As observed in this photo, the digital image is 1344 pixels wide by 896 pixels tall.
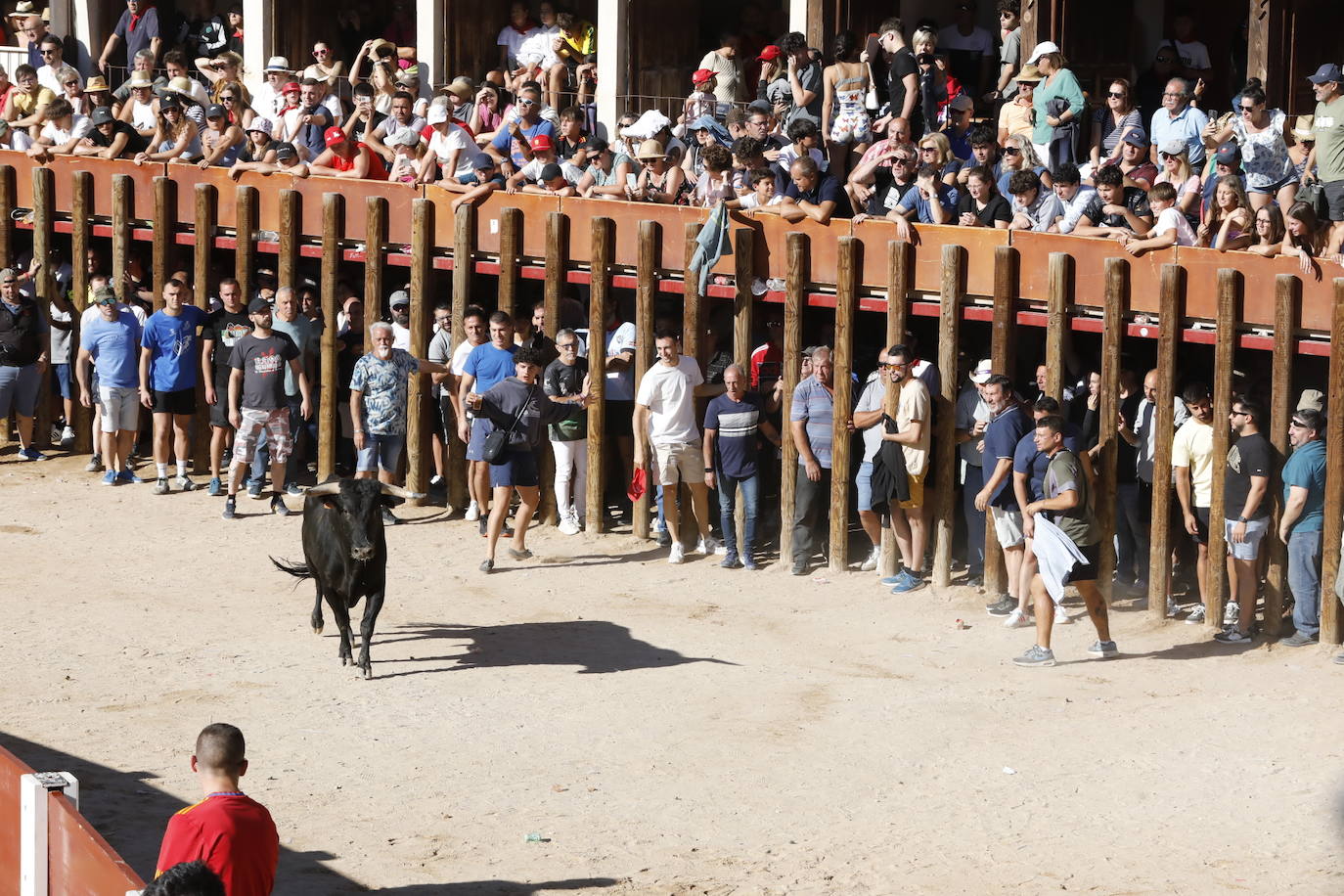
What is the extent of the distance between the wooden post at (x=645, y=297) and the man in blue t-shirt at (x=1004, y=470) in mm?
3207

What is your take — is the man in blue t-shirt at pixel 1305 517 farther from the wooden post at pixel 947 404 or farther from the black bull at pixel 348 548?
the black bull at pixel 348 548

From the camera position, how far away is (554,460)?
708 inches

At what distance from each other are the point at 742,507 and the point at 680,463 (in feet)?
2.06

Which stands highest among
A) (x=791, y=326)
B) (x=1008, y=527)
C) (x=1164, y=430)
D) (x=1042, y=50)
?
(x=1042, y=50)

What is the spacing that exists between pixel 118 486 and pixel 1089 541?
9.70 meters

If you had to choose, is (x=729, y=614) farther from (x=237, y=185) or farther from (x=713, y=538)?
(x=237, y=185)

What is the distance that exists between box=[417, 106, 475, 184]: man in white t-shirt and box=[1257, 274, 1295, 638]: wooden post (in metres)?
7.50

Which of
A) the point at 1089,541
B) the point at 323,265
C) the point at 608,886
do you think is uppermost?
the point at 323,265

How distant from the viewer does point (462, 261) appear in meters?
18.2

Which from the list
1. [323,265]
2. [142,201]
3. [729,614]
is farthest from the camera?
[142,201]

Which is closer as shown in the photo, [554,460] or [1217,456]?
[1217,456]

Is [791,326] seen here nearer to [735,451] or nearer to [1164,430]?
[735,451]

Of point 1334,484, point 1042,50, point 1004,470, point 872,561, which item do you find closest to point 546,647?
point 872,561

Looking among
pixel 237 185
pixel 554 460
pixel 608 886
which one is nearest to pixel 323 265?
pixel 237 185
